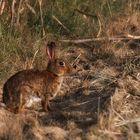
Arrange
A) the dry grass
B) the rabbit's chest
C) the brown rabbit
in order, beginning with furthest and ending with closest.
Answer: the rabbit's chest < the brown rabbit < the dry grass

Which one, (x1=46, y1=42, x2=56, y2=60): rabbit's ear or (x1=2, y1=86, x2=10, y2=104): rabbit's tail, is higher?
(x1=46, y1=42, x2=56, y2=60): rabbit's ear

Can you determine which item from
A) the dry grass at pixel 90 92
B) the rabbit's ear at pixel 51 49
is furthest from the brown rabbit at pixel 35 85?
the dry grass at pixel 90 92

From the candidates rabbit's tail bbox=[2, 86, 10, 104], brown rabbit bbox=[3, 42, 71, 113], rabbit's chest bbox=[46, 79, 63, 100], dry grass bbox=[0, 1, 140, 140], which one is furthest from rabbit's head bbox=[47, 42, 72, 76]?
rabbit's tail bbox=[2, 86, 10, 104]

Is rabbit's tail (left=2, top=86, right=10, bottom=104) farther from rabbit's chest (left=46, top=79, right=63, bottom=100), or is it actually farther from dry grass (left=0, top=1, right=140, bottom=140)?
rabbit's chest (left=46, top=79, right=63, bottom=100)

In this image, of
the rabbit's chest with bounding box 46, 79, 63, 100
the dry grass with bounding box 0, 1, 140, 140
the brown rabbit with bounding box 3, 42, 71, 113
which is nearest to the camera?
the dry grass with bounding box 0, 1, 140, 140

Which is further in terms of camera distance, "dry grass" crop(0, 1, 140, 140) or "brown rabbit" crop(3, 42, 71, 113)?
"brown rabbit" crop(3, 42, 71, 113)

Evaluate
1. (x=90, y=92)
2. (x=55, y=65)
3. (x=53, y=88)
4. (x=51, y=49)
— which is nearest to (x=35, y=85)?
(x=53, y=88)

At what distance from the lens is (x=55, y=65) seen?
6.62 metres

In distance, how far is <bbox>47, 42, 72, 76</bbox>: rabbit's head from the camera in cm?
661

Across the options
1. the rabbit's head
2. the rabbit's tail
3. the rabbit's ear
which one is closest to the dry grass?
the rabbit's tail

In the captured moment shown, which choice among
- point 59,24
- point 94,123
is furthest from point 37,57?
point 94,123

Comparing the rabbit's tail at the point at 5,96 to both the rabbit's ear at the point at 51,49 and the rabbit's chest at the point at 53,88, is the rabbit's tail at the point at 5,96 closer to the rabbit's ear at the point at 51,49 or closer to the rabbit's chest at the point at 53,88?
the rabbit's chest at the point at 53,88

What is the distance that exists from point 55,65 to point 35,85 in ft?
1.11

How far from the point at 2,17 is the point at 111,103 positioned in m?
2.28
